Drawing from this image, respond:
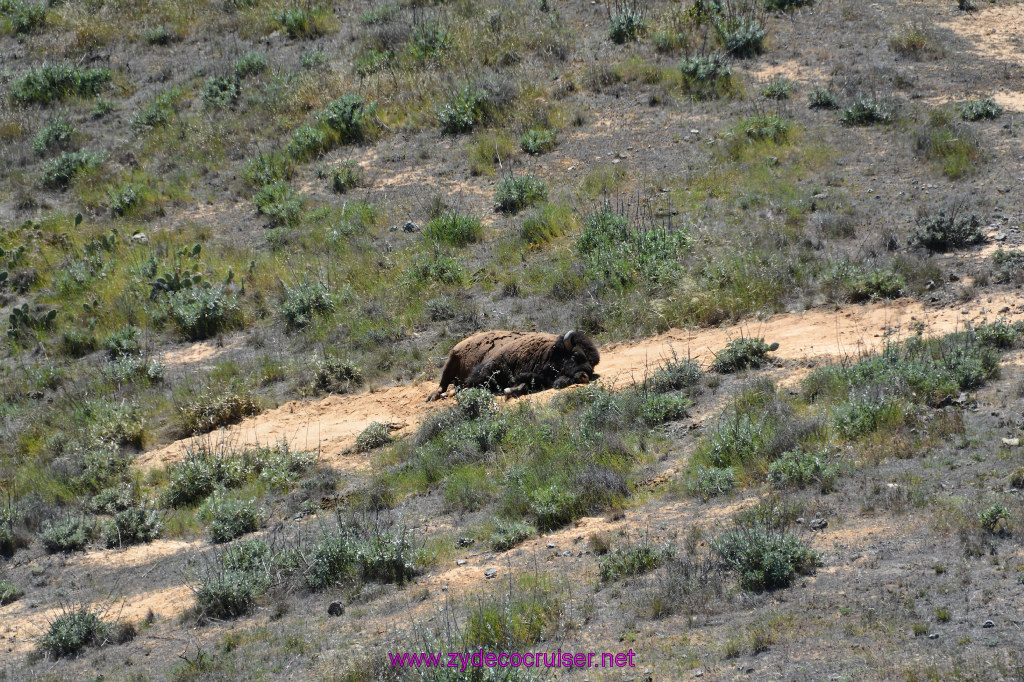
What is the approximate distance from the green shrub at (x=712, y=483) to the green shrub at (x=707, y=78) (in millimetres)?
11809

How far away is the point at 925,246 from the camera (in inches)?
518

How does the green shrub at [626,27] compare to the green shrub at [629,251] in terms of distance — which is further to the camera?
the green shrub at [626,27]

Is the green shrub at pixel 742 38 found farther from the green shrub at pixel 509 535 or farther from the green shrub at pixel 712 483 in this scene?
Result: the green shrub at pixel 509 535

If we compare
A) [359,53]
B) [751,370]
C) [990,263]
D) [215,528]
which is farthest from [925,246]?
[359,53]

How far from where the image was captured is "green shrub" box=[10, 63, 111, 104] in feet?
75.0

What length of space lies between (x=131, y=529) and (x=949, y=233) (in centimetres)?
1065

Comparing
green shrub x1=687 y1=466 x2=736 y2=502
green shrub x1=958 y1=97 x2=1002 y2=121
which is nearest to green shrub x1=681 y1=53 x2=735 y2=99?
green shrub x1=958 y1=97 x2=1002 y2=121

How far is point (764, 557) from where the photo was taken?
21.8 feet

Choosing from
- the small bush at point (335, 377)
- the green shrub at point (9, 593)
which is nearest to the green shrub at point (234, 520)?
the green shrub at point (9, 593)

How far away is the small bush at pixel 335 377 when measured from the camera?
42.8 ft

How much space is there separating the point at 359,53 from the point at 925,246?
534 inches

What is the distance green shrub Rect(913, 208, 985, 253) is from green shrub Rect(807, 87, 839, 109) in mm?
4915

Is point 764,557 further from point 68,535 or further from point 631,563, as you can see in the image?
point 68,535

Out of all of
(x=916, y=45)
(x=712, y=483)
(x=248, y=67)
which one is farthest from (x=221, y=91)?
(x=712, y=483)
